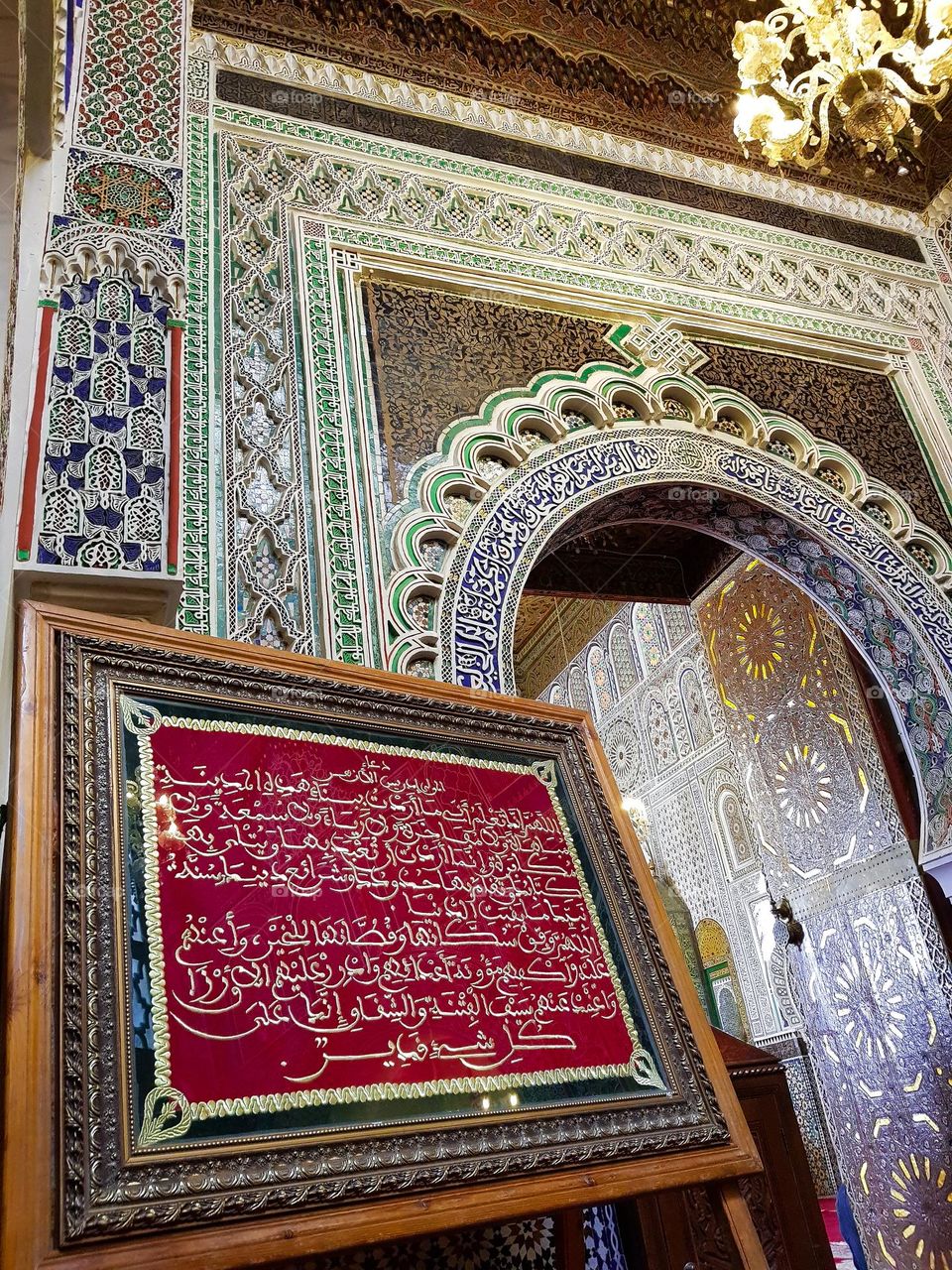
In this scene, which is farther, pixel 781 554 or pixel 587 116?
pixel 587 116

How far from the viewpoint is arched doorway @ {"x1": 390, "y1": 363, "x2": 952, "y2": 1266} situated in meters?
2.97

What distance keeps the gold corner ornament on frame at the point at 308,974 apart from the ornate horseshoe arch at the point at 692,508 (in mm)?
1097

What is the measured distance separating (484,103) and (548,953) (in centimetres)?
341

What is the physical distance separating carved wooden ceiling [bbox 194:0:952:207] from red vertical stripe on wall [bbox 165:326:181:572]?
1.67 m

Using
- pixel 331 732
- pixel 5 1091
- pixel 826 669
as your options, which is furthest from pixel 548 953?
pixel 826 669

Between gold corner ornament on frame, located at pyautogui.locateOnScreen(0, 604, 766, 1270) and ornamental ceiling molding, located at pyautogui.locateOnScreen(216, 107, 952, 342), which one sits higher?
ornamental ceiling molding, located at pyautogui.locateOnScreen(216, 107, 952, 342)

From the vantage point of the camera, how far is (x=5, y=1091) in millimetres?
947

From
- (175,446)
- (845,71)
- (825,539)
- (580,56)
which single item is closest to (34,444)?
(175,446)

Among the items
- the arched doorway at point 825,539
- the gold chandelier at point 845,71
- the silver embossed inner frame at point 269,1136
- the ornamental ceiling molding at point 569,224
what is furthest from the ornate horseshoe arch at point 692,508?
the silver embossed inner frame at point 269,1136

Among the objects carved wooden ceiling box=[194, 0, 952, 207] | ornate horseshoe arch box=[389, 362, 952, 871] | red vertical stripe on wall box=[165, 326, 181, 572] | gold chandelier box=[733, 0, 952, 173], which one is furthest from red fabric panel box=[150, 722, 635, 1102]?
carved wooden ceiling box=[194, 0, 952, 207]

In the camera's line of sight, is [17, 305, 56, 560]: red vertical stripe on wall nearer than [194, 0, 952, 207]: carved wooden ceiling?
Yes

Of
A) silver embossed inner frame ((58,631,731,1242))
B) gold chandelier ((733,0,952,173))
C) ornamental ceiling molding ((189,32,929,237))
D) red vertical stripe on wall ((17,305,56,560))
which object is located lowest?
silver embossed inner frame ((58,631,731,1242))

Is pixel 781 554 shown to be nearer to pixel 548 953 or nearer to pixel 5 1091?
pixel 548 953

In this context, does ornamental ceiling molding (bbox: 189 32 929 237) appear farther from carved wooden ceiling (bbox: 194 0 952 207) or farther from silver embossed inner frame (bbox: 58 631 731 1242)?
silver embossed inner frame (bbox: 58 631 731 1242)
